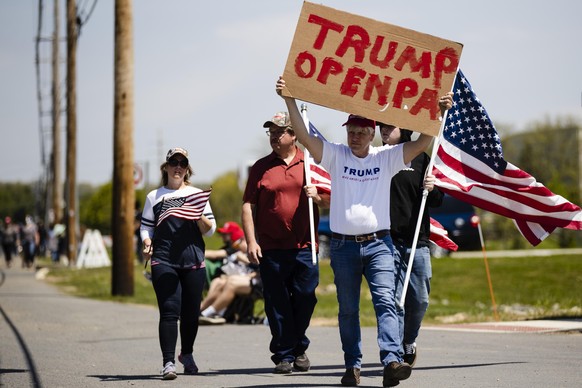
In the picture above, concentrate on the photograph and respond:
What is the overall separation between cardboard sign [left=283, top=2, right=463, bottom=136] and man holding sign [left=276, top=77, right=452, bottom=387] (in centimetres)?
19

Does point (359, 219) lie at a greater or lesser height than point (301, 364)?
greater

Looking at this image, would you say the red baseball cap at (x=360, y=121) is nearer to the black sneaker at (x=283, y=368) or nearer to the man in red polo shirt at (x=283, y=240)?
the man in red polo shirt at (x=283, y=240)

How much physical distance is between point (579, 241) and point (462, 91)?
146 feet

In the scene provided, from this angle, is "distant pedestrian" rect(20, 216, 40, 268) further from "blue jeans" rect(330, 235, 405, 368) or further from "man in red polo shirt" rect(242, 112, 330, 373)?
"blue jeans" rect(330, 235, 405, 368)

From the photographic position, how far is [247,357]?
10984mm

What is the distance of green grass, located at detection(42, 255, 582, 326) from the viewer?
19266 millimetres

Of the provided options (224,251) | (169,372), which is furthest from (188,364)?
(224,251)

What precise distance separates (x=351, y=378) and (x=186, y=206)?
7.31 ft

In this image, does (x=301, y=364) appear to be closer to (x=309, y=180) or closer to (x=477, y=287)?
(x=309, y=180)

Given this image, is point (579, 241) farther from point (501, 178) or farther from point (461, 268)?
point (501, 178)

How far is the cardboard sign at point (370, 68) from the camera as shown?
8523 millimetres

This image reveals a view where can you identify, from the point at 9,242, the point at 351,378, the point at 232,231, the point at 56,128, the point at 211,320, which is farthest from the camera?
the point at 56,128

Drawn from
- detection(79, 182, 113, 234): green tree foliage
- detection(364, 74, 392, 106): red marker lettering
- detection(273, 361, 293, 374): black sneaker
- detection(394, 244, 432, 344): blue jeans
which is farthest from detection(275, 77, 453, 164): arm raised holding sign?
detection(79, 182, 113, 234): green tree foliage

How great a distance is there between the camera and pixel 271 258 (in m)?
9.65
